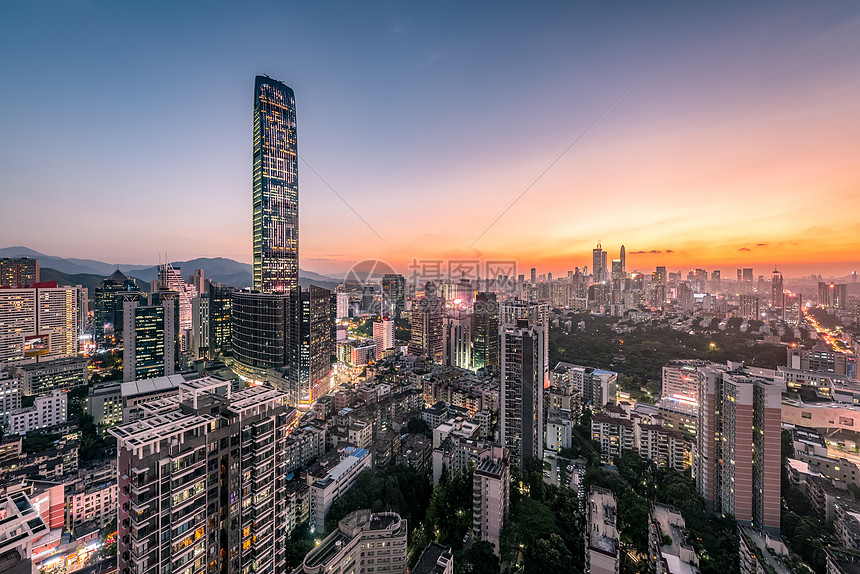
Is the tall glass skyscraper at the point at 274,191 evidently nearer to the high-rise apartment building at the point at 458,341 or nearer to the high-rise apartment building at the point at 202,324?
the high-rise apartment building at the point at 202,324

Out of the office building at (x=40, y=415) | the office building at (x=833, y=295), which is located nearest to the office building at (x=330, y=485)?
the office building at (x=40, y=415)

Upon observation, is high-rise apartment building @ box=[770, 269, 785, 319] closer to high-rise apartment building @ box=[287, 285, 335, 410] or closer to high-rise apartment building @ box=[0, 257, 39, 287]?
high-rise apartment building @ box=[287, 285, 335, 410]

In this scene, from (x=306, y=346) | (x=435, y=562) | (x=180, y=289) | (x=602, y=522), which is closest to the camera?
(x=435, y=562)

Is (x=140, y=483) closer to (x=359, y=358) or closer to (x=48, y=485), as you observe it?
(x=48, y=485)

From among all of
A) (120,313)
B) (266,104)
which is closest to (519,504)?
(266,104)

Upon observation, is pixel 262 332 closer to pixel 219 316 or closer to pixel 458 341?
pixel 219 316

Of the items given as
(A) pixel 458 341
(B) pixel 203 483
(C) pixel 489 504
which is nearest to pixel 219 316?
(A) pixel 458 341
